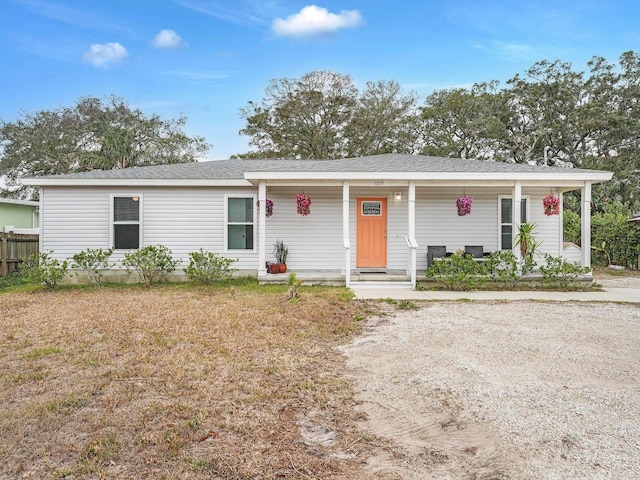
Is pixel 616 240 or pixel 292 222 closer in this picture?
pixel 292 222

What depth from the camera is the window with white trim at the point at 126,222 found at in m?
10.7

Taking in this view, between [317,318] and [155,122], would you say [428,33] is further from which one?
[155,122]

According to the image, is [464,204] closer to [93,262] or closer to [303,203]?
[303,203]

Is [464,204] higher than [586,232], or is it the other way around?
[464,204]

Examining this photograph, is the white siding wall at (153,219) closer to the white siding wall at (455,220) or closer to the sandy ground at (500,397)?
the white siding wall at (455,220)

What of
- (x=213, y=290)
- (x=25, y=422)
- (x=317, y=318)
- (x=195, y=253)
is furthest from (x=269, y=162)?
(x=25, y=422)

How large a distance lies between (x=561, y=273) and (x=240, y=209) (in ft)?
26.2

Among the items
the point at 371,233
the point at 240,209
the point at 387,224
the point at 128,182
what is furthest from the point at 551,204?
the point at 128,182

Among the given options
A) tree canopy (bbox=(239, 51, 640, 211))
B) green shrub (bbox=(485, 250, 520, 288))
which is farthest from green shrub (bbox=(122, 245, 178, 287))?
tree canopy (bbox=(239, 51, 640, 211))

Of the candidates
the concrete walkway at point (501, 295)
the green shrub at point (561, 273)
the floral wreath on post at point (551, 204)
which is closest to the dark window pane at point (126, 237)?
the concrete walkway at point (501, 295)

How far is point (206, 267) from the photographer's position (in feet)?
33.6

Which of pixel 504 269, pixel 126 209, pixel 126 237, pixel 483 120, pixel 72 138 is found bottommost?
pixel 504 269

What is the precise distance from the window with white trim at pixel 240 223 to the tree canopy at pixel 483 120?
49.3ft

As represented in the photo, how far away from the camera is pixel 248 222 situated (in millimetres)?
10883
